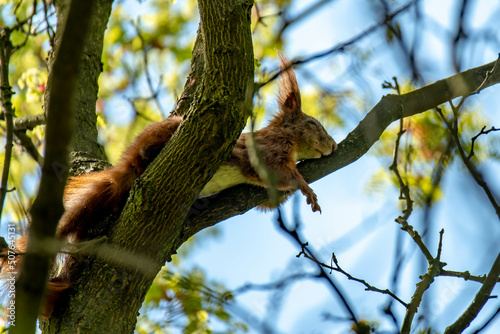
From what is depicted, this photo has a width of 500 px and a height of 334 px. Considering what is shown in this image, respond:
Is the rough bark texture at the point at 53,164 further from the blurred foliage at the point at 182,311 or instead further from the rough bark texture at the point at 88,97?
the rough bark texture at the point at 88,97

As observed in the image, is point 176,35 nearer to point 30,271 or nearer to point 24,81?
point 24,81

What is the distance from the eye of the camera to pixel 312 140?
4.18 meters

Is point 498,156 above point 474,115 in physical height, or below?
below

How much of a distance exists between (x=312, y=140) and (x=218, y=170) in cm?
97

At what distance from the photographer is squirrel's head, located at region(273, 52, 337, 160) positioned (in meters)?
4.09

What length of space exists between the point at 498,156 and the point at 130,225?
183cm

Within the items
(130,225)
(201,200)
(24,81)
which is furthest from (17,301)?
(24,81)

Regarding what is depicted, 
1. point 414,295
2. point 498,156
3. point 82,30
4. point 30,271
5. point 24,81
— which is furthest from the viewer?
point 24,81

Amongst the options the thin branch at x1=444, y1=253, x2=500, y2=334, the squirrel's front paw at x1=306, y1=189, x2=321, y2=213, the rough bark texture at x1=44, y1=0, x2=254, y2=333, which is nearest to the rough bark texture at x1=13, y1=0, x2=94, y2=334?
the rough bark texture at x1=44, y1=0, x2=254, y2=333

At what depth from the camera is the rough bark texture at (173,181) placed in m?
2.59

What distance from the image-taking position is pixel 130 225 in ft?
8.79

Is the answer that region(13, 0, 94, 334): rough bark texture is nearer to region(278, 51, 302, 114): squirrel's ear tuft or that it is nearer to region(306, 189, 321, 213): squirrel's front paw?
region(306, 189, 321, 213): squirrel's front paw

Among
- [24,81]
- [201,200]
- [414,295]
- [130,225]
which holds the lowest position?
[414,295]

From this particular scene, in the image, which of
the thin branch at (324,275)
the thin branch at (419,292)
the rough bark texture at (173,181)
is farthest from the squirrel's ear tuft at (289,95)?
the thin branch at (324,275)
